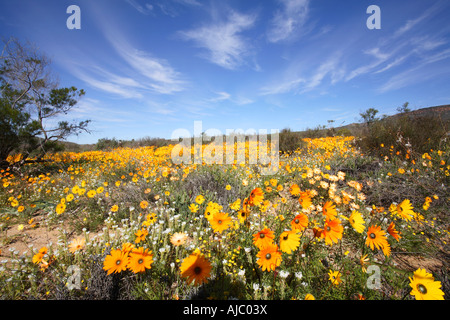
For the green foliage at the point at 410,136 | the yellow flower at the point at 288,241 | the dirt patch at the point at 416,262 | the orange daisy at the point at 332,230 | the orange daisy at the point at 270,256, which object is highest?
the green foliage at the point at 410,136

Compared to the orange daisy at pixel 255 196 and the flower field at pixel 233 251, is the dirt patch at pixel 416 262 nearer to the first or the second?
the flower field at pixel 233 251

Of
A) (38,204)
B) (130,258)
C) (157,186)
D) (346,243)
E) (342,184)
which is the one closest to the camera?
(130,258)

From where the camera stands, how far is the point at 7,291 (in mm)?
1690

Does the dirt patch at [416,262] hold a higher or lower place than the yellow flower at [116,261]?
lower

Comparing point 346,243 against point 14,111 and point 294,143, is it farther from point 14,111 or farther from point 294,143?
point 14,111

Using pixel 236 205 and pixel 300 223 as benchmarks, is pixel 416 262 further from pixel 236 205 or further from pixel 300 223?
pixel 236 205

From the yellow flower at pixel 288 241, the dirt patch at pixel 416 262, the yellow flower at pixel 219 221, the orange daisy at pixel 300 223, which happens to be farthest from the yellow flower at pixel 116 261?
the dirt patch at pixel 416 262

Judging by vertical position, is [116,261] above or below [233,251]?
above

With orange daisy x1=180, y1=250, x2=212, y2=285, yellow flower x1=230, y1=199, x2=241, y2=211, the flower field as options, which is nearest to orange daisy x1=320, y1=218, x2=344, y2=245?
the flower field

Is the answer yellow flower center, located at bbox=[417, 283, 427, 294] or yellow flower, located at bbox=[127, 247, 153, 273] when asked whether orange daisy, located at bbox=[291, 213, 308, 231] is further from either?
yellow flower, located at bbox=[127, 247, 153, 273]

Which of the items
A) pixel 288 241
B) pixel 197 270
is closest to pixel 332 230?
pixel 288 241
